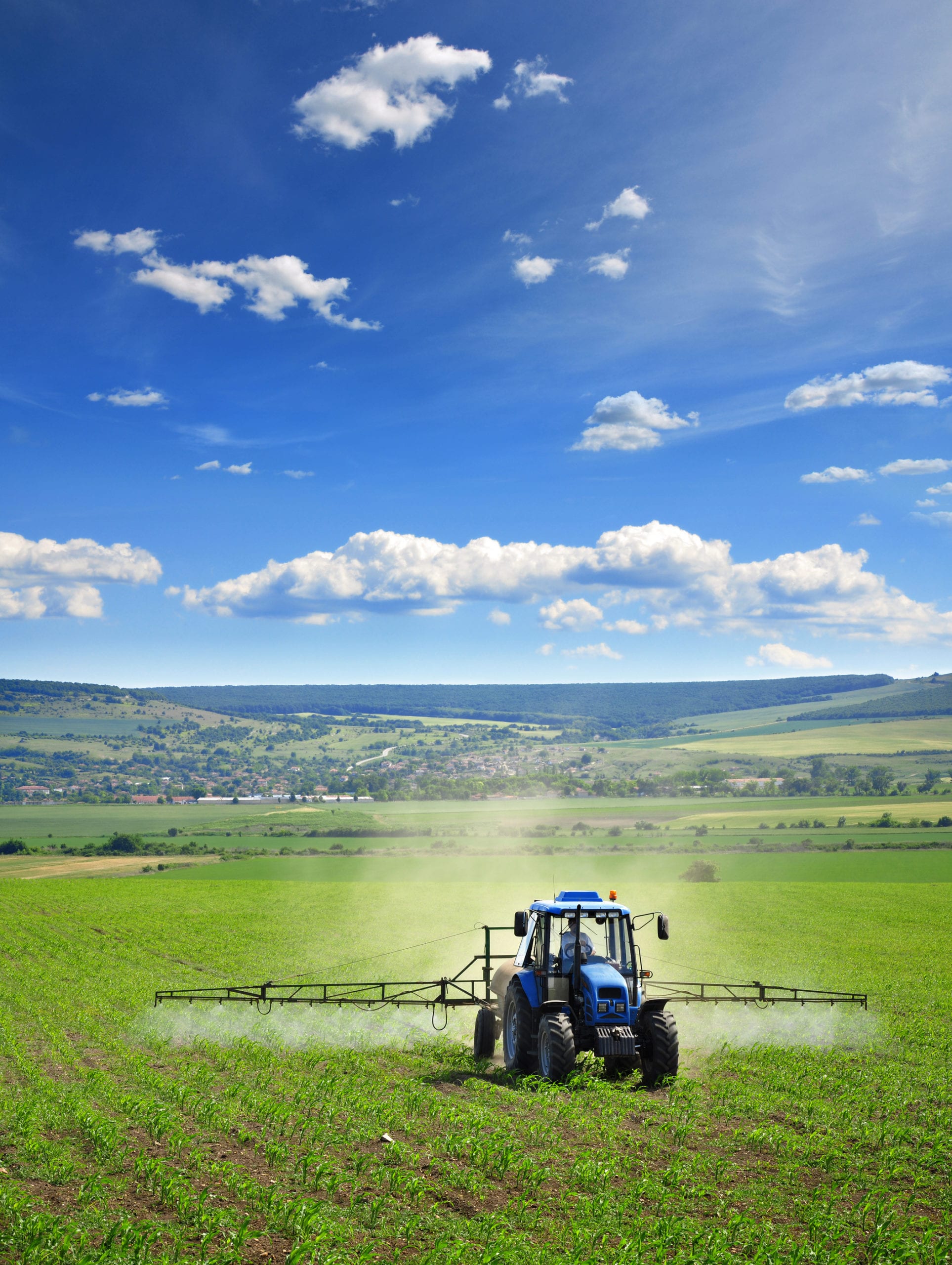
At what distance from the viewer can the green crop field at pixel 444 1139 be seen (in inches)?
397

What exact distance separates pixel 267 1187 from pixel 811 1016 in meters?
17.9

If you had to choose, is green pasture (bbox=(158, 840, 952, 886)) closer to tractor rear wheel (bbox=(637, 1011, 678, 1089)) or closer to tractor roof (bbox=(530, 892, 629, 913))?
Answer: tractor roof (bbox=(530, 892, 629, 913))

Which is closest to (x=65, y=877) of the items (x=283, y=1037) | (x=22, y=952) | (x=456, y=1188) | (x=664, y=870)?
(x=22, y=952)

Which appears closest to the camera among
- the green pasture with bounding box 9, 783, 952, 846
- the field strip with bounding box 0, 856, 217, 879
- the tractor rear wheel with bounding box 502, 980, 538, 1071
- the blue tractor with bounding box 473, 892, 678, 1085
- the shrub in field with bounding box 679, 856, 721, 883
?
the blue tractor with bounding box 473, 892, 678, 1085

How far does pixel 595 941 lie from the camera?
726 inches

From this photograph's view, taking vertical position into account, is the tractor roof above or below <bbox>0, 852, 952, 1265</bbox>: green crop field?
above

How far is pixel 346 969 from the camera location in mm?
35469

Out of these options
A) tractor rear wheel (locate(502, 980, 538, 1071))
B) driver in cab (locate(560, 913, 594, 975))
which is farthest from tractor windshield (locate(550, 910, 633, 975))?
tractor rear wheel (locate(502, 980, 538, 1071))

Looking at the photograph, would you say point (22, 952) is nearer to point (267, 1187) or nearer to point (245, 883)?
point (267, 1187)

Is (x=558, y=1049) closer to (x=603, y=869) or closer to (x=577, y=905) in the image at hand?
(x=577, y=905)

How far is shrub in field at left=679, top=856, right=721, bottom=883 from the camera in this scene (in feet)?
260

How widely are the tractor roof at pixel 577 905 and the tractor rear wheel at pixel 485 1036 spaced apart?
263 cm

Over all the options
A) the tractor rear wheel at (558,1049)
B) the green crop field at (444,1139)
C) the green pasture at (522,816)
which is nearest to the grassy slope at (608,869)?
the green pasture at (522,816)

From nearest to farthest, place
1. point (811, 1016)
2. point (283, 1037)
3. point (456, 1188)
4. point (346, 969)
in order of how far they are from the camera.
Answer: point (456, 1188), point (283, 1037), point (811, 1016), point (346, 969)
